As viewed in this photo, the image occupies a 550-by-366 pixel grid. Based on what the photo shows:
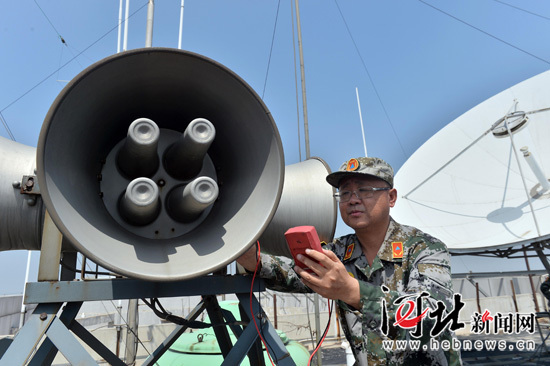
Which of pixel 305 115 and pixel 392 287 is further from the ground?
pixel 305 115

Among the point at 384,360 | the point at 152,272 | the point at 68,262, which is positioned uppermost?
the point at 68,262

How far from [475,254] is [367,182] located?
8.82 metres

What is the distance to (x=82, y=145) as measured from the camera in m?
2.33

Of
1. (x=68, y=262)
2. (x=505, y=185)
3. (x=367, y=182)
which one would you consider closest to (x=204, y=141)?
(x=367, y=182)

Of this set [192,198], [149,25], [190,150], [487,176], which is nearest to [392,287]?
[192,198]

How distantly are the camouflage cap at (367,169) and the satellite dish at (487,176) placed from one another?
7.60m

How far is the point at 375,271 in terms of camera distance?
2479mm

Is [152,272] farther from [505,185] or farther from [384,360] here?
[505,185]

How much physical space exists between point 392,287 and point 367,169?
2.60 feet

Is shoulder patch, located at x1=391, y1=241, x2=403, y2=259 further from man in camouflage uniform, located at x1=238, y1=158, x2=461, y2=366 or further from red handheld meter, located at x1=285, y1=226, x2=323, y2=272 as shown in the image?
red handheld meter, located at x1=285, y1=226, x2=323, y2=272

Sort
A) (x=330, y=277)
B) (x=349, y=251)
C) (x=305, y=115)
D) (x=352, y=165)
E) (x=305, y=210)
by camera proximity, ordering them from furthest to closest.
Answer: (x=305, y=115) < (x=305, y=210) < (x=349, y=251) < (x=352, y=165) < (x=330, y=277)

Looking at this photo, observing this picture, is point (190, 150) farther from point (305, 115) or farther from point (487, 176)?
point (487, 176)

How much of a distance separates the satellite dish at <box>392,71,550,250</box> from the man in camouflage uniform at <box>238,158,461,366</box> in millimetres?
7543

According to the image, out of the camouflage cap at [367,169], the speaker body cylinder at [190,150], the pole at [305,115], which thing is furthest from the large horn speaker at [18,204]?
the pole at [305,115]
